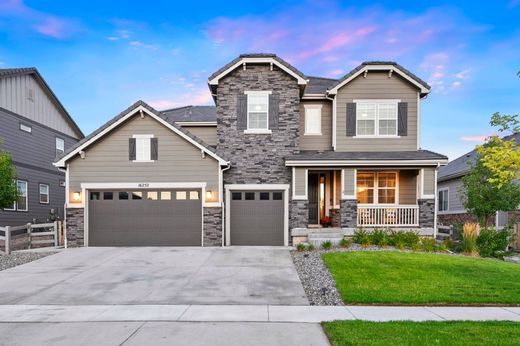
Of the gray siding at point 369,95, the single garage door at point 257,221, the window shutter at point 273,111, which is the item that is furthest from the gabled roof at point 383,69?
the single garage door at point 257,221

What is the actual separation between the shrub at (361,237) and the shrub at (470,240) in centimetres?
394

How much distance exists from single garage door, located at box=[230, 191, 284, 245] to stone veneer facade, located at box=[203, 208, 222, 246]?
803 millimetres

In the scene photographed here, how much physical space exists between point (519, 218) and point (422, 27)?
38.5 ft

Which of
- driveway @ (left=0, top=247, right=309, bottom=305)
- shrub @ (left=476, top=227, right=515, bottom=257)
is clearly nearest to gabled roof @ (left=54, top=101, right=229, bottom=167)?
driveway @ (left=0, top=247, right=309, bottom=305)

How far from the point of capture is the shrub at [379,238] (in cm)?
1428

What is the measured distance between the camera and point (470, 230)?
47.6 ft

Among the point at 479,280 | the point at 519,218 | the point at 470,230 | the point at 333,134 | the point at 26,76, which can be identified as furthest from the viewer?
the point at 26,76

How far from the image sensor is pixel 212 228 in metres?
15.7

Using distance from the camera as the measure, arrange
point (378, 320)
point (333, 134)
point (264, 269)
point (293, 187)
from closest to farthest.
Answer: point (378, 320), point (264, 269), point (293, 187), point (333, 134)

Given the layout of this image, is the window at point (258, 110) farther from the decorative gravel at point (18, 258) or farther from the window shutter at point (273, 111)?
the decorative gravel at point (18, 258)

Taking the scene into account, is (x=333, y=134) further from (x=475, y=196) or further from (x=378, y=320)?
(x=378, y=320)

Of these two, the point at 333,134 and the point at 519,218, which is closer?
the point at 333,134

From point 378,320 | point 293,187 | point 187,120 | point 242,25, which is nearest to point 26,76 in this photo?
point 187,120

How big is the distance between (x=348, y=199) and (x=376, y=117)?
4.52 m
